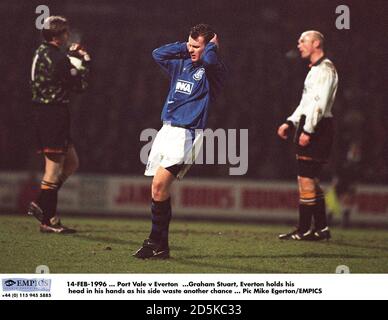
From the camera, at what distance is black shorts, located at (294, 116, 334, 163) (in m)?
7.08

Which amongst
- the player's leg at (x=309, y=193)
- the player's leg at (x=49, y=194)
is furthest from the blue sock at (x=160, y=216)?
the player's leg at (x=309, y=193)

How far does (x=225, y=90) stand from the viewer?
538 inches

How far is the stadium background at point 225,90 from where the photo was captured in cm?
1248

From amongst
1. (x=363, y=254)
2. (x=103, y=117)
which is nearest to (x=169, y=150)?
(x=363, y=254)

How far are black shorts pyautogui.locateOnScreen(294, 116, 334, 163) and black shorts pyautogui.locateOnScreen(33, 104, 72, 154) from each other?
2.20 metres

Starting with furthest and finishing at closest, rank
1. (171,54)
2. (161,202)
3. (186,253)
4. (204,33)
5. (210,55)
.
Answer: (186,253) → (171,54) → (161,202) → (204,33) → (210,55)

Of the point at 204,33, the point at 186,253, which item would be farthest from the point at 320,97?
the point at 186,253

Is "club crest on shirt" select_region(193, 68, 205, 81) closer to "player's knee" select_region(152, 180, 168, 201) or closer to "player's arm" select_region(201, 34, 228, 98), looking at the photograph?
"player's arm" select_region(201, 34, 228, 98)

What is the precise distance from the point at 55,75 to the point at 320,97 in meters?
2.43

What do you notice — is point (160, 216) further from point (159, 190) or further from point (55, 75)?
point (55, 75)

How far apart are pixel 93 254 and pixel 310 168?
7.27 ft

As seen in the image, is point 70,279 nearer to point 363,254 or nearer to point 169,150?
point 169,150

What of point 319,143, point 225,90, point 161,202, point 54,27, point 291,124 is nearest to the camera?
point 161,202

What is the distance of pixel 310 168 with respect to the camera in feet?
23.4
